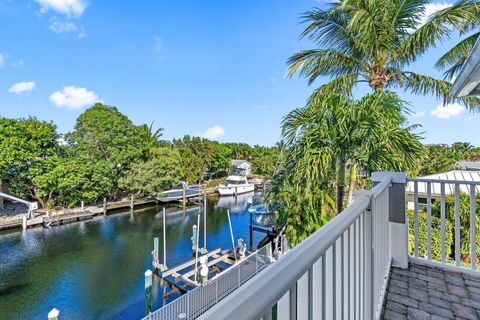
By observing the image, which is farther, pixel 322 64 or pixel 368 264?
pixel 322 64

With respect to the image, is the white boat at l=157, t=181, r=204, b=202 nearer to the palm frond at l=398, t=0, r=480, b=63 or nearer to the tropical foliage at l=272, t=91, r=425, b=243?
the tropical foliage at l=272, t=91, r=425, b=243

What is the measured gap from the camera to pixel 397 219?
2.42 metres

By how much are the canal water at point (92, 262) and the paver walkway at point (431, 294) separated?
7515mm

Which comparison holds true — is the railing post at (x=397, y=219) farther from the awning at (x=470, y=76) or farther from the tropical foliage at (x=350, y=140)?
the tropical foliage at (x=350, y=140)

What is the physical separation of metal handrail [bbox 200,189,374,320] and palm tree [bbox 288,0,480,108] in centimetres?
542

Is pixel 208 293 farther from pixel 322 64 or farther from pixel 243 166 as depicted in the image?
pixel 243 166

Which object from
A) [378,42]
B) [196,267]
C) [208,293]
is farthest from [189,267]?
[378,42]

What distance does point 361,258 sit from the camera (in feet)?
3.90

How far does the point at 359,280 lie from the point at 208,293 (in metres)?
6.40

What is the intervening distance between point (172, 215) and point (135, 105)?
10.3m

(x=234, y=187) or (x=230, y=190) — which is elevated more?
(x=234, y=187)

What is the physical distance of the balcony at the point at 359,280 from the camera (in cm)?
47

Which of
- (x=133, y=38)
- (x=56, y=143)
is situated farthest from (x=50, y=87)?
(x=133, y=38)

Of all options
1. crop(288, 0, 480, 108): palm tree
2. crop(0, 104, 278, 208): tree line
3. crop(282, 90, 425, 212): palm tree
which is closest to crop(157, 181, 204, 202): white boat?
crop(0, 104, 278, 208): tree line
